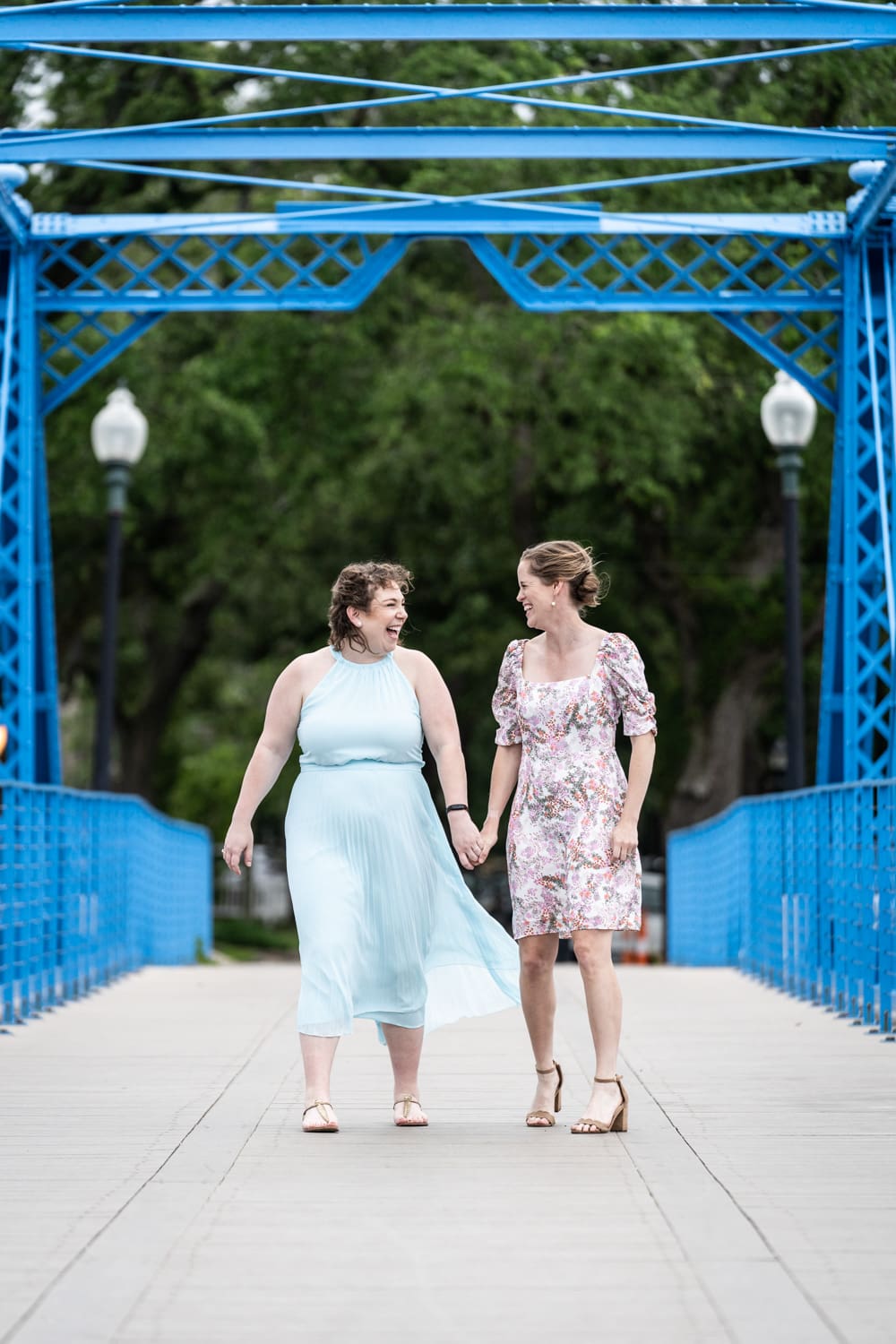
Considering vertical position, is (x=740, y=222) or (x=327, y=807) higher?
(x=740, y=222)

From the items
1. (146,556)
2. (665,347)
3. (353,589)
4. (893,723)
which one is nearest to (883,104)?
(893,723)

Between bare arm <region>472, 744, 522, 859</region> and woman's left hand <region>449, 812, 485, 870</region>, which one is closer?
woman's left hand <region>449, 812, 485, 870</region>

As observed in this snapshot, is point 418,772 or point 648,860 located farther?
point 648,860

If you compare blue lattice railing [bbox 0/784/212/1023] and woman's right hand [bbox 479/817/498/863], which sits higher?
woman's right hand [bbox 479/817/498/863]

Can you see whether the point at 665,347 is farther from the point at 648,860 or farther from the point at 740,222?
the point at 648,860

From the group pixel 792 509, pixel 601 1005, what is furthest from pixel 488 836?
pixel 792 509

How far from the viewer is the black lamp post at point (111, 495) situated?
687 inches

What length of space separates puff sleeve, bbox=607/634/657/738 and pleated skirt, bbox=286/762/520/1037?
0.72 m

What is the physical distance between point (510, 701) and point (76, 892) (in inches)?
266

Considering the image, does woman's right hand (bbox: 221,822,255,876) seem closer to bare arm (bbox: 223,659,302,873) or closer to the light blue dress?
bare arm (bbox: 223,659,302,873)

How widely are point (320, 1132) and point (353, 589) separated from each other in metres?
1.78

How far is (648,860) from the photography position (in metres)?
40.6

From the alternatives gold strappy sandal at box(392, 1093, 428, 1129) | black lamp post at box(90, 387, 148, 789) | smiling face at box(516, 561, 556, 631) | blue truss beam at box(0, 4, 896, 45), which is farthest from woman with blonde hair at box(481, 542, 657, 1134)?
black lamp post at box(90, 387, 148, 789)

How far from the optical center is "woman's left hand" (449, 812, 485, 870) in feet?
22.9
